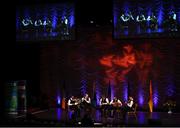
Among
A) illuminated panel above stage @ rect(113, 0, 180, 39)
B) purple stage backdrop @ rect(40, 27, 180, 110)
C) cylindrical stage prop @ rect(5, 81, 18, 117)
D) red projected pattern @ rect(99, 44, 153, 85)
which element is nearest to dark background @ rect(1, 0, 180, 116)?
purple stage backdrop @ rect(40, 27, 180, 110)

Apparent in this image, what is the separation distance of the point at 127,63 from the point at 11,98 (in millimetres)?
4898

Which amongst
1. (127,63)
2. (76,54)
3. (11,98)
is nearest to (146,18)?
(127,63)

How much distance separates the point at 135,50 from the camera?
13.6 meters

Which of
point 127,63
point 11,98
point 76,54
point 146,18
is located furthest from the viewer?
point 76,54

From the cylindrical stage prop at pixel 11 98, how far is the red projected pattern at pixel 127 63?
4.00 m

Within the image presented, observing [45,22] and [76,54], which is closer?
[45,22]

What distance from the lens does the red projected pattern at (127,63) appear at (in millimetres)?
13492

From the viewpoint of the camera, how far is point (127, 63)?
1373cm

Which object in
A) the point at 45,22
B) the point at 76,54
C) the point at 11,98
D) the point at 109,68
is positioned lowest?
the point at 11,98

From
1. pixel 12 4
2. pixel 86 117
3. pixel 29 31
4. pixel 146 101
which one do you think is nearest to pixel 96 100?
pixel 146 101

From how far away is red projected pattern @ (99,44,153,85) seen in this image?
13492 mm

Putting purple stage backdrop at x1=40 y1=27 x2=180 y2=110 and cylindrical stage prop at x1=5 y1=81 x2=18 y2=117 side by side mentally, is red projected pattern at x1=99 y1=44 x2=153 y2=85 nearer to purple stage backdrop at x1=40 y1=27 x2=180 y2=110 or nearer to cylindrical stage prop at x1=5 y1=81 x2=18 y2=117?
A: purple stage backdrop at x1=40 y1=27 x2=180 y2=110

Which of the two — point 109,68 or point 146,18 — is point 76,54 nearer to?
point 109,68

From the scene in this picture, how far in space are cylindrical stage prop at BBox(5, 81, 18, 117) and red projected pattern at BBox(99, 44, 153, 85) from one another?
400 cm
